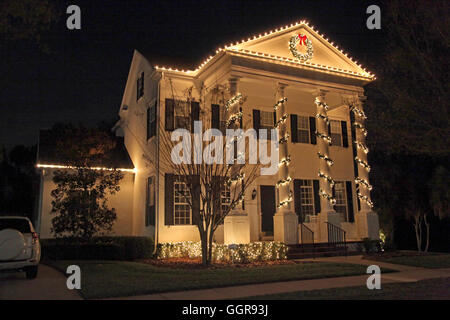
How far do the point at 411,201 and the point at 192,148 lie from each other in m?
11.7

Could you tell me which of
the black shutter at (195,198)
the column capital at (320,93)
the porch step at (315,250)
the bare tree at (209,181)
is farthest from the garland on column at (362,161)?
the black shutter at (195,198)

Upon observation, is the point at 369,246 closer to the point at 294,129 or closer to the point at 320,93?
the point at 294,129

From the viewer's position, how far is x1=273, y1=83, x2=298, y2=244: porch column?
45.9 ft

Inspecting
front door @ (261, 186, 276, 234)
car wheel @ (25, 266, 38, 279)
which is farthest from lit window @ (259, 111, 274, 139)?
car wheel @ (25, 266, 38, 279)

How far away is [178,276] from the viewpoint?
938cm

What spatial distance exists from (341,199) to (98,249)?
1074 cm

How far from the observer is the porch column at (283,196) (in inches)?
551

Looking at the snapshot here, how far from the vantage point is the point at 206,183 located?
11484mm

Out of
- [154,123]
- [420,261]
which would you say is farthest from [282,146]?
[420,261]

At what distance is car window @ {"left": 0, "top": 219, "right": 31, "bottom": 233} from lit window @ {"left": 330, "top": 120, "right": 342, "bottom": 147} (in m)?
13.6
